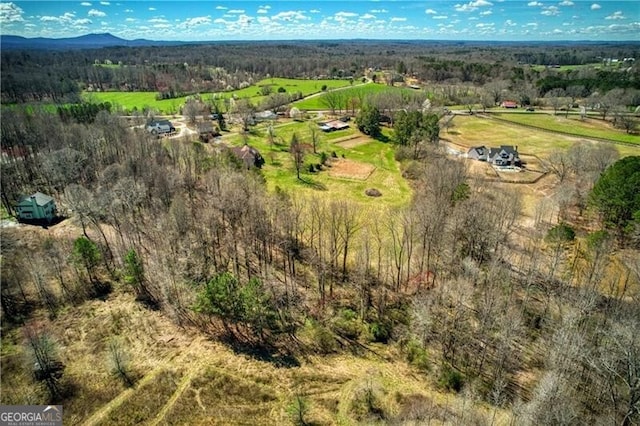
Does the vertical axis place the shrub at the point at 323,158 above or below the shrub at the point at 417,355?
above

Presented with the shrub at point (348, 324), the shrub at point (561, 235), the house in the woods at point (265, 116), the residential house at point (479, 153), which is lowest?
the shrub at point (348, 324)

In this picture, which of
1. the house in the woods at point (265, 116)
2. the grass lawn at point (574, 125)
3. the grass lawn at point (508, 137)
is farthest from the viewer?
the house in the woods at point (265, 116)

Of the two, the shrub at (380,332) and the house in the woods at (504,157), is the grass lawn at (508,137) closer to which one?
the house in the woods at (504,157)

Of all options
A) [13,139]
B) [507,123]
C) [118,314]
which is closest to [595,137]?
[507,123]

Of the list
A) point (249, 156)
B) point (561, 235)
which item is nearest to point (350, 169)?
point (249, 156)

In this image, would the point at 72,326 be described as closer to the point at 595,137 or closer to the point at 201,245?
the point at 201,245

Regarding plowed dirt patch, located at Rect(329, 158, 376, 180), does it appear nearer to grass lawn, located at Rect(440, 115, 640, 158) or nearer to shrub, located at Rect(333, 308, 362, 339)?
grass lawn, located at Rect(440, 115, 640, 158)

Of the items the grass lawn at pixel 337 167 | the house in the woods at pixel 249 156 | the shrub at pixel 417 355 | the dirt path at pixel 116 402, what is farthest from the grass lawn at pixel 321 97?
the dirt path at pixel 116 402
